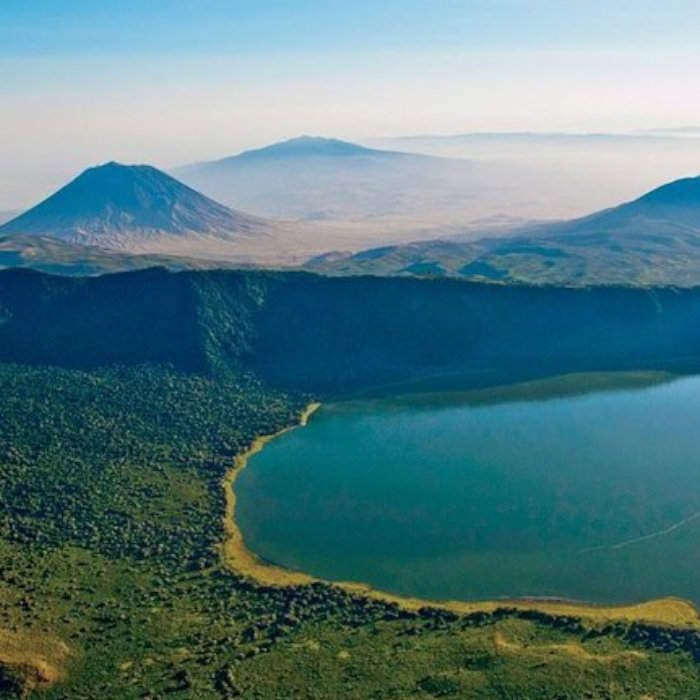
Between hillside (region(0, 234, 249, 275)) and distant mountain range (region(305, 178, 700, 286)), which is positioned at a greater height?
hillside (region(0, 234, 249, 275))

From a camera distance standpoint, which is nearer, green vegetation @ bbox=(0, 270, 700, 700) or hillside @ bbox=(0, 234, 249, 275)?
green vegetation @ bbox=(0, 270, 700, 700)

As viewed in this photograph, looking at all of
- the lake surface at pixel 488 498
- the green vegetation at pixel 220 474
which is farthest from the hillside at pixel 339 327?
the lake surface at pixel 488 498

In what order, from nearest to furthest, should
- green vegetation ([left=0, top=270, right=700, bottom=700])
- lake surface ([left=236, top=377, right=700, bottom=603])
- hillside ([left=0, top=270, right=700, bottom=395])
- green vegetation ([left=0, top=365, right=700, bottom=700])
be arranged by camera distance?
green vegetation ([left=0, top=365, right=700, bottom=700]) → green vegetation ([left=0, top=270, right=700, bottom=700]) → lake surface ([left=236, top=377, right=700, bottom=603]) → hillside ([left=0, top=270, right=700, bottom=395])

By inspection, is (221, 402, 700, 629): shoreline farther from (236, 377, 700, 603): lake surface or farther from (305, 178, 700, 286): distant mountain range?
(305, 178, 700, 286): distant mountain range

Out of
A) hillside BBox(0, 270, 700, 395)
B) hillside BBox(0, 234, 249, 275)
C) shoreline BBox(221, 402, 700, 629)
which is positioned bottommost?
shoreline BBox(221, 402, 700, 629)

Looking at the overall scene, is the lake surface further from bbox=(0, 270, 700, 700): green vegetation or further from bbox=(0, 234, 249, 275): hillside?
bbox=(0, 234, 249, 275): hillside

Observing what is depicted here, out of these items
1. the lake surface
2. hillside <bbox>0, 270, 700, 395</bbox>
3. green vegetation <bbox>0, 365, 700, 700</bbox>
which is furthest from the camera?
hillside <bbox>0, 270, 700, 395</bbox>

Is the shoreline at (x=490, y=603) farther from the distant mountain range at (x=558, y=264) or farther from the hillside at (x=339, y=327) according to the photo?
the distant mountain range at (x=558, y=264)

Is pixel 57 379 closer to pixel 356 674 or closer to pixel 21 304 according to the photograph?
pixel 21 304

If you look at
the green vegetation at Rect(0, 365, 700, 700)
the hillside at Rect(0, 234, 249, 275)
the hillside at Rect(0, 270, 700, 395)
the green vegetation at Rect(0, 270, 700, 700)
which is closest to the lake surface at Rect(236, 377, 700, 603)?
the green vegetation at Rect(0, 270, 700, 700)
